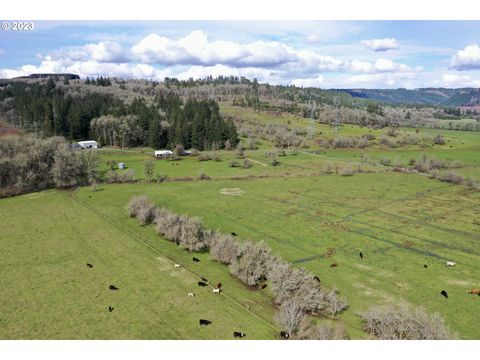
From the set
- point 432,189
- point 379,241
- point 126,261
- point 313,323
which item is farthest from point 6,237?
point 432,189

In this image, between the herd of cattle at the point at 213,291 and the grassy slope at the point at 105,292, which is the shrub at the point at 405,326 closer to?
the grassy slope at the point at 105,292

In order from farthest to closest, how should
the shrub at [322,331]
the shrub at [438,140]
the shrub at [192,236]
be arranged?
the shrub at [438,140] → the shrub at [192,236] → the shrub at [322,331]

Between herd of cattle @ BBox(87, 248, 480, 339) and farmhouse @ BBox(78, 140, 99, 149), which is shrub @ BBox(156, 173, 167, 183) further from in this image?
herd of cattle @ BBox(87, 248, 480, 339)

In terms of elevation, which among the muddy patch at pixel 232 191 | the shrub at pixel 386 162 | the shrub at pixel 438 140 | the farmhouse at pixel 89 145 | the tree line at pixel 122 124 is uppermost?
the tree line at pixel 122 124

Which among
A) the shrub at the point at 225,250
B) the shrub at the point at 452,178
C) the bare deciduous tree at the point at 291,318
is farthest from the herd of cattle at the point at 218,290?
the shrub at the point at 452,178

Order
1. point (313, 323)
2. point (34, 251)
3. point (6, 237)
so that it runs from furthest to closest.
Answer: point (6, 237)
point (34, 251)
point (313, 323)

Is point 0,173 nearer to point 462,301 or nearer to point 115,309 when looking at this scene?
point 115,309

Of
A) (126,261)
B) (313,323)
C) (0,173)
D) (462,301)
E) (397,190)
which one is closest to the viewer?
(313,323)
